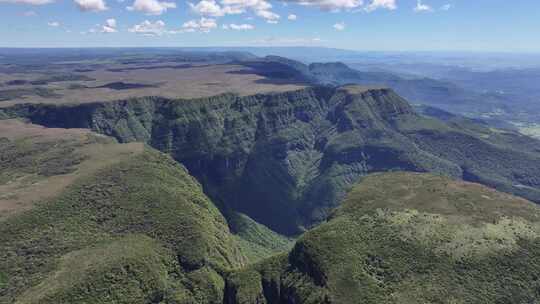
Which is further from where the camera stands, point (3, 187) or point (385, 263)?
point (3, 187)

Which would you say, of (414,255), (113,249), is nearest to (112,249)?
(113,249)

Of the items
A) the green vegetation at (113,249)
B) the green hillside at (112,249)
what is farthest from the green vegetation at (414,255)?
the green vegetation at (113,249)

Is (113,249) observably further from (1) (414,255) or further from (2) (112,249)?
(1) (414,255)

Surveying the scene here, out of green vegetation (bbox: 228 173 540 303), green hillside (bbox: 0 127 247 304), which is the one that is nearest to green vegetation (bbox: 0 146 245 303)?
green hillside (bbox: 0 127 247 304)

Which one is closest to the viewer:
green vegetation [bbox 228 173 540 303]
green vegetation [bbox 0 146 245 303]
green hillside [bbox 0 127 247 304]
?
green vegetation [bbox 228 173 540 303]

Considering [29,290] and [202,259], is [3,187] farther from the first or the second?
[202,259]

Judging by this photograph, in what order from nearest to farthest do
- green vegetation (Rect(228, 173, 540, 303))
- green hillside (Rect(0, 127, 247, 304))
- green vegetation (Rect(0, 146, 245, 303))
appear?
1. green vegetation (Rect(228, 173, 540, 303))
2. green hillside (Rect(0, 127, 247, 304))
3. green vegetation (Rect(0, 146, 245, 303))

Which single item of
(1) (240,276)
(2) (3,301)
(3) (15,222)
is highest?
(3) (15,222)

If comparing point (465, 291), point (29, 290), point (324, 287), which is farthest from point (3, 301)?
point (465, 291)

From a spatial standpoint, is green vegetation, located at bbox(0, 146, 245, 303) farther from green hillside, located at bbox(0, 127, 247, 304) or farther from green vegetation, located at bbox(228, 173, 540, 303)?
green vegetation, located at bbox(228, 173, 540, 303)
